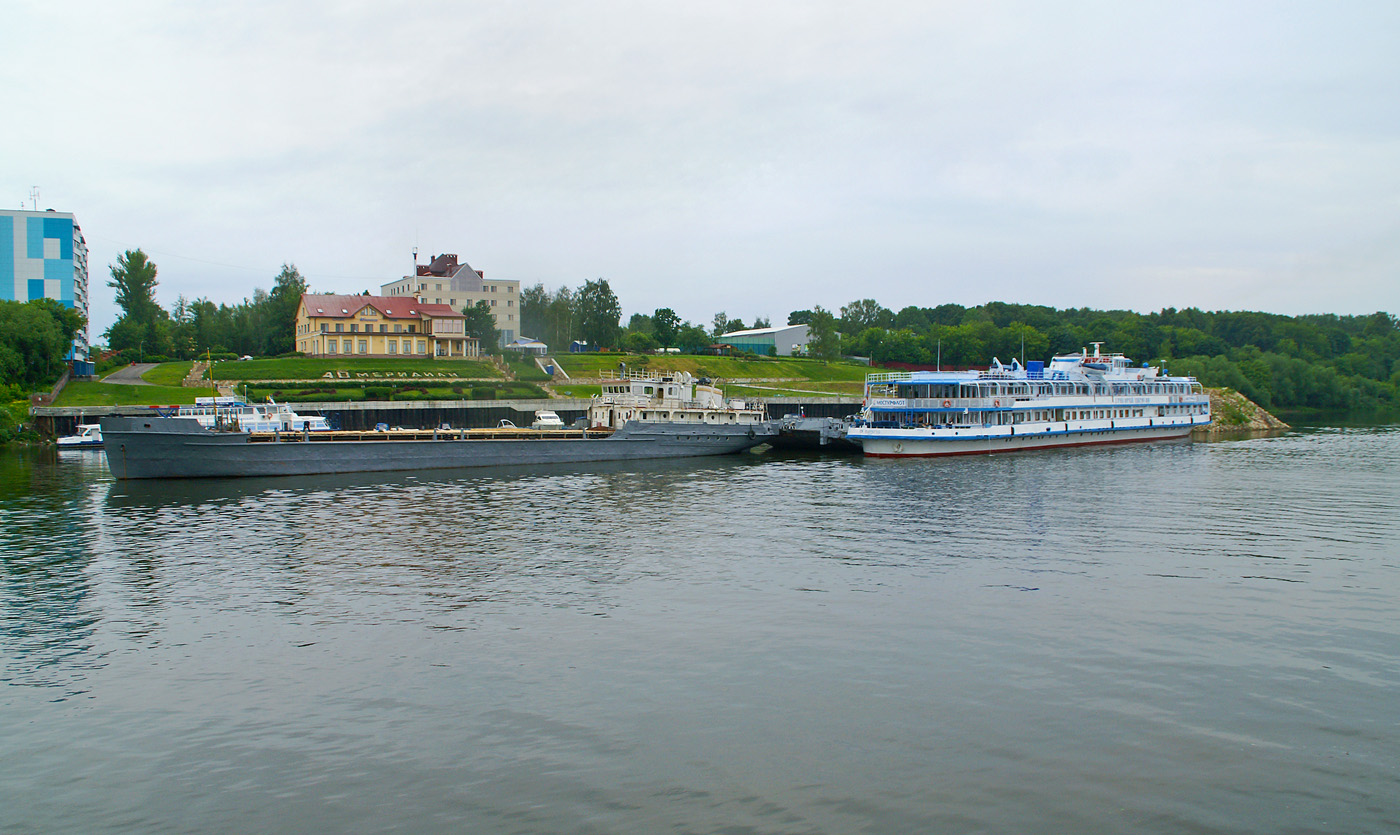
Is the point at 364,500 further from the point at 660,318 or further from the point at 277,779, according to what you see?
the point at 660,318

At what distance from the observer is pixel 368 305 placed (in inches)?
4338

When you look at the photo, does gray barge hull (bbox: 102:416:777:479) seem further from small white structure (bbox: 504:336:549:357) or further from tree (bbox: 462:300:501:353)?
tree (bbox: 462:300:501:353)

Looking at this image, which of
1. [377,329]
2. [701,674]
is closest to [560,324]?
[377,329]

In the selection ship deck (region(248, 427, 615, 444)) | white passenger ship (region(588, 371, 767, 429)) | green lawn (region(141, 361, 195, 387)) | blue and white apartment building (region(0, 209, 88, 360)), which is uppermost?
blue and white apartment building (region(0, 209, 88, 360))

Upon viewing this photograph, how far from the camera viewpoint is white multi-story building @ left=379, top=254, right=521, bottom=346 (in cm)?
13038

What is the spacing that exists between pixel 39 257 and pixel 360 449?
94.4 m

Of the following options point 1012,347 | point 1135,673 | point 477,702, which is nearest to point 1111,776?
point 1135,673

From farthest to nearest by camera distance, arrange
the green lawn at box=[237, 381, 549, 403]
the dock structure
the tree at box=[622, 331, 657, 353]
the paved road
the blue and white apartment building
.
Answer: the tree at box=[622, 331, 657, 353]
the blue and white apartment building
the paved road
the green lawn at box=[237, 381, 549, 403]
the dock structure

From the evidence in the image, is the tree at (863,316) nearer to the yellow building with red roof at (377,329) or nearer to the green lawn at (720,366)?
the green lawn at (720,366)

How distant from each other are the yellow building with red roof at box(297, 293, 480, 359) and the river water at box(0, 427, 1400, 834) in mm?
75493

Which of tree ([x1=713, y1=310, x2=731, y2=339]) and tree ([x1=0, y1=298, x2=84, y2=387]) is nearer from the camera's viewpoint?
tree ([x1=0, y1=298, x2=84, y2=387])

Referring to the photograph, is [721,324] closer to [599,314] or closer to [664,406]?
[599,314]

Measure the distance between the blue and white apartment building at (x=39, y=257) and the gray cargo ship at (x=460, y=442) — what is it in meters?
79.9

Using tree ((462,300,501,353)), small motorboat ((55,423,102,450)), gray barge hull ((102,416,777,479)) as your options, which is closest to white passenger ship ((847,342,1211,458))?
gray barge hull ((102,416,777,479))
